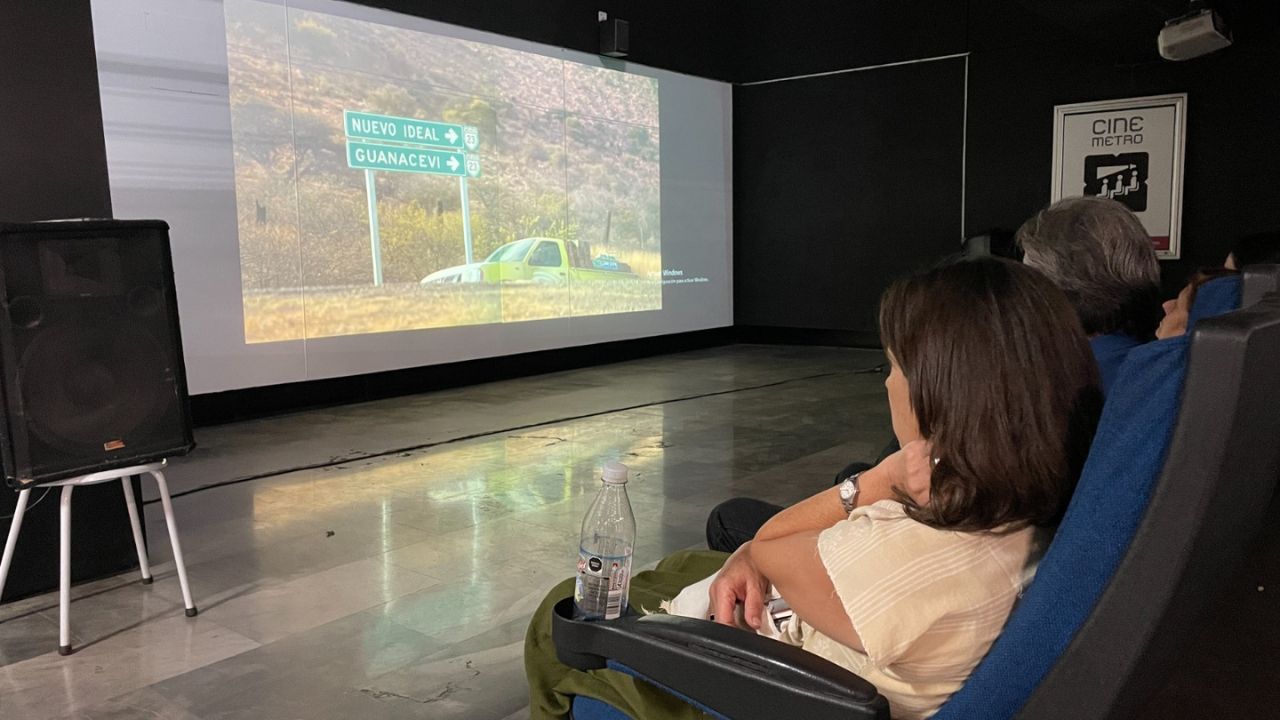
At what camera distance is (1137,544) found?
83cm

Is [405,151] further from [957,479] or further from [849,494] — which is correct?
[957,479]

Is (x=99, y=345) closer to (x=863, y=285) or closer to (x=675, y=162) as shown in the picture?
(x=675, y=162)

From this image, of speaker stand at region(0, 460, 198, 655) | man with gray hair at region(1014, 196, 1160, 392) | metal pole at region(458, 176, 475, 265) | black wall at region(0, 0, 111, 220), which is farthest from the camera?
metal pole at region(458, 176, 475, 265)

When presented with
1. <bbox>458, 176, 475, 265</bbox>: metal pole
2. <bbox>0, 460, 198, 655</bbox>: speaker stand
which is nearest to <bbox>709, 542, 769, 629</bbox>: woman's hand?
<bbox>0, 460, 198, 655</bbox>: speaker stand

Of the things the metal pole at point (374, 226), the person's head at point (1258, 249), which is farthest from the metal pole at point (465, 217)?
the person's head at point (1258, 249)

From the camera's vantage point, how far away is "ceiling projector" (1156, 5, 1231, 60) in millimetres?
7230

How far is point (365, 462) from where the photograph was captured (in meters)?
5.02

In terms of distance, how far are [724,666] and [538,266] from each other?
740 centimetres

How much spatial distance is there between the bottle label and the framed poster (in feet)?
27.0

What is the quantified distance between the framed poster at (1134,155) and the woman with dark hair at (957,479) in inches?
321

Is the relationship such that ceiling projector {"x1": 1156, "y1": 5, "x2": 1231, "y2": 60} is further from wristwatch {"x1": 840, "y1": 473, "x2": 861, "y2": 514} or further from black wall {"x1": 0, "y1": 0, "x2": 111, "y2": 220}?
black wall {"x1": 0, "y1": 0, "x2": 111, "y2": 220}

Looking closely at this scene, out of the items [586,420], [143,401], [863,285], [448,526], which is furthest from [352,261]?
[863,285]

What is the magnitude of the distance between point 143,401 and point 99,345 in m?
0.21

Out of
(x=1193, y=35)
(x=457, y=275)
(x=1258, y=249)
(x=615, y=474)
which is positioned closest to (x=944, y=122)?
(x=1193, y=35)
